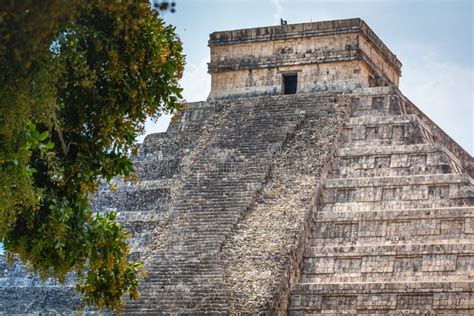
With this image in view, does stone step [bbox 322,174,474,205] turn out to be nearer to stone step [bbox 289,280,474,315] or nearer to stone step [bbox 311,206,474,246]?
stone step [bbox 311,206,474,246]

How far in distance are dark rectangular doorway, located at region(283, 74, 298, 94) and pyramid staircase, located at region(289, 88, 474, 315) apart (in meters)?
2.86

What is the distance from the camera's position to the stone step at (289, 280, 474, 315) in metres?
18.0

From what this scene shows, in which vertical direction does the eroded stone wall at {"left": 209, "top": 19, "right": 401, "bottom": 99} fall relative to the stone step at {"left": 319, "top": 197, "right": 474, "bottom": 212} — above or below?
above

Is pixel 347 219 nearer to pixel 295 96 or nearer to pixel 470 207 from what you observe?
pixel 470 207

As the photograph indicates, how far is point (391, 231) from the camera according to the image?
1981 centimetres

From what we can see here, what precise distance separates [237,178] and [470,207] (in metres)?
4.68

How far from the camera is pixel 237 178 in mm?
21984

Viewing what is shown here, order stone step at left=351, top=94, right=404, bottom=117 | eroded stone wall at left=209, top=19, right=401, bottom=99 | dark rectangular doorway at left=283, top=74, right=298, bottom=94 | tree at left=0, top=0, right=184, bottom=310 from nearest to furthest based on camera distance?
tree at left=0, top=0, right=184, bottom=310 < stone step at left=351, top=94, right=404, bottom=117 < eroded stone wall at left=209, top=19, right=401, bottom=99 < dark rectangular doorway at left=283, top=74, right=298, bottom=94

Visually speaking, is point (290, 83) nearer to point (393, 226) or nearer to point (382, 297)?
point (393, 226)

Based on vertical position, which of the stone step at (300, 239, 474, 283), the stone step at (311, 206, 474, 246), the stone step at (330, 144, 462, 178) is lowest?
the stone step at (300, 239, 474, 283)

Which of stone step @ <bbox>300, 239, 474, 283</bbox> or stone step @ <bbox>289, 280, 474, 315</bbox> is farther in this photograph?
stone step @ <bbox>300, 239, 474, 283</bbox>

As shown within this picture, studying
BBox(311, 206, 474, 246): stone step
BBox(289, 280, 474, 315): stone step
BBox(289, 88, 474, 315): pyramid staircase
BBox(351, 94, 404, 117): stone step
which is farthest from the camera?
BBox(351, 94, 404, 117): stone step

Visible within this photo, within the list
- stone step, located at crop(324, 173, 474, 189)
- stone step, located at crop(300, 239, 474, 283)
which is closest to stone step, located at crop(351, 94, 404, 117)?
stone step, located at crop(324, 173, 474, 189)

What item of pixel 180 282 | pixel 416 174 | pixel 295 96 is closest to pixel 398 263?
pixel 416 174
